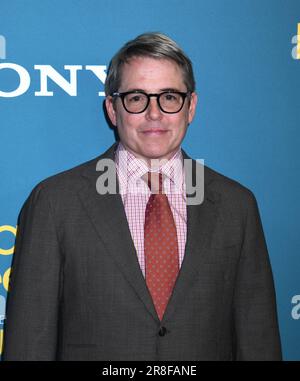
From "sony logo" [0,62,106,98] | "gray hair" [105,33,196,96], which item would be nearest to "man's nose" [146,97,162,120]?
"gray hair" [105,33,196,96]

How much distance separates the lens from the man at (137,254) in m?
1.58

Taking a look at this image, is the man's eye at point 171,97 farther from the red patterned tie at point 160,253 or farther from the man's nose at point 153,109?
the red patterned tie at point 160,253

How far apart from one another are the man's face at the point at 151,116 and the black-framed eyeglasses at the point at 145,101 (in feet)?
0.04

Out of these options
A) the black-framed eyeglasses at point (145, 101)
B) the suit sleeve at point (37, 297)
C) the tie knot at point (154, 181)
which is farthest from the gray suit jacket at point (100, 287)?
the black-framed eyeglasses at point (145, 101)

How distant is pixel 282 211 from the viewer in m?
2.11

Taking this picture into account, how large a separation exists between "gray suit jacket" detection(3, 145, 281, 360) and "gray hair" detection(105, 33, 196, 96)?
A: 33 centimetres

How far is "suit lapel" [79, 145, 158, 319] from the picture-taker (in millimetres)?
1555

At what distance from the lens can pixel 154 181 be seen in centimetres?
170

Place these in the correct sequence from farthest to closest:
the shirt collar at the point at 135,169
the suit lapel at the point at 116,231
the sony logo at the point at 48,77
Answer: the sony logo at the point at 48,77 → the shirt collar at the point at 135,169 → the suit lapel at the point at 116,231

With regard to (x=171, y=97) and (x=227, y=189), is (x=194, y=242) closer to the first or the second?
(x=227, y=189)

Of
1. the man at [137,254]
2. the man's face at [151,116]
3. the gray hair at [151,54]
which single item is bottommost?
the man at [137,254]

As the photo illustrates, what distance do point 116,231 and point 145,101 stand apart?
44cm
